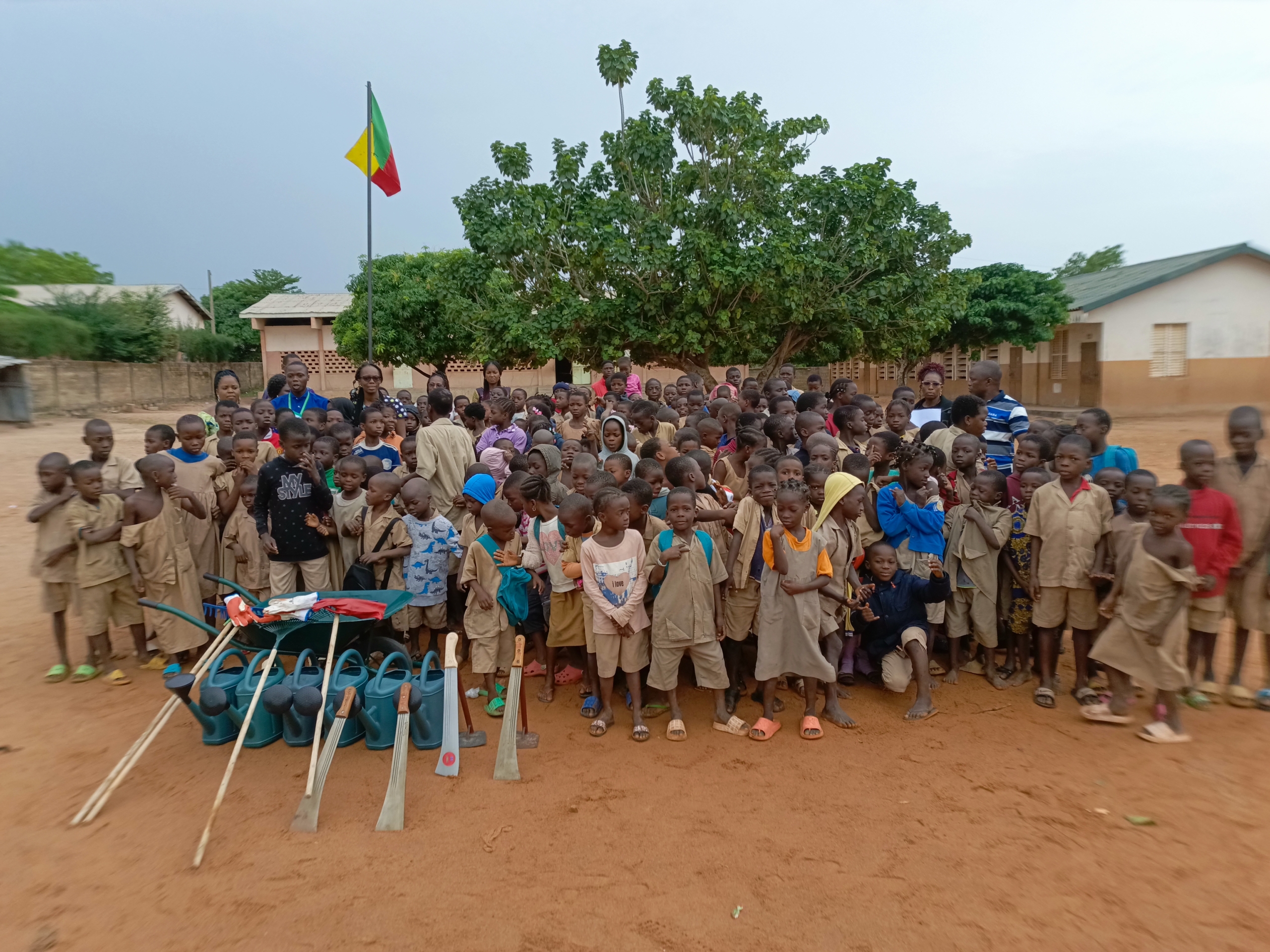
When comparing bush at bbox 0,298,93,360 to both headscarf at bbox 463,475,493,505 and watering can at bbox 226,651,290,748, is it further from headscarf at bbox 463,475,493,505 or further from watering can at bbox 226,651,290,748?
watering can at bbox 226,651,290,748

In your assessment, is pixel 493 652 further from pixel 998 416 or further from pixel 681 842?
pixel 998 416

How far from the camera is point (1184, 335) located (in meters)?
19.2

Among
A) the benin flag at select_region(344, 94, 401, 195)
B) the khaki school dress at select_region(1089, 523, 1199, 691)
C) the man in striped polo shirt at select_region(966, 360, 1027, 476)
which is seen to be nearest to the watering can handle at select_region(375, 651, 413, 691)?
the khaki school dress at select_region(1089, 523, 1199, 691)

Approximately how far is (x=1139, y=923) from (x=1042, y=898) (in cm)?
30

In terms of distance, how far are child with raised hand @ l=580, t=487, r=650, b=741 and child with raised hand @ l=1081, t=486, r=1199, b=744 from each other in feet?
8.10

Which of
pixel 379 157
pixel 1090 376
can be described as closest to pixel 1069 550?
pixel 379 157

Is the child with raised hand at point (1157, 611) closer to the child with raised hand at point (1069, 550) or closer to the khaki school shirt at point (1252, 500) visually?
the child with raised hand at point (1069, 550)

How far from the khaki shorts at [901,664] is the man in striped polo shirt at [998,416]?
1423 millimetres

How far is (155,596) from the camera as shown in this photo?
5074 mm

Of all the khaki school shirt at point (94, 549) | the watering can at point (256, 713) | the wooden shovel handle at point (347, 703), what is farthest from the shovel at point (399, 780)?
the khaki school shirt at point (94, 549)

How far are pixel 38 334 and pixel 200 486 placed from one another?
20.2 metres

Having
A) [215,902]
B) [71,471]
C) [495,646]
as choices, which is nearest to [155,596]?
[71,471]

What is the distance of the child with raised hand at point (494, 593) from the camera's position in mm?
4434

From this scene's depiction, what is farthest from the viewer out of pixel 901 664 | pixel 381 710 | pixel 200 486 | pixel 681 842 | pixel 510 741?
pixel 200 486
